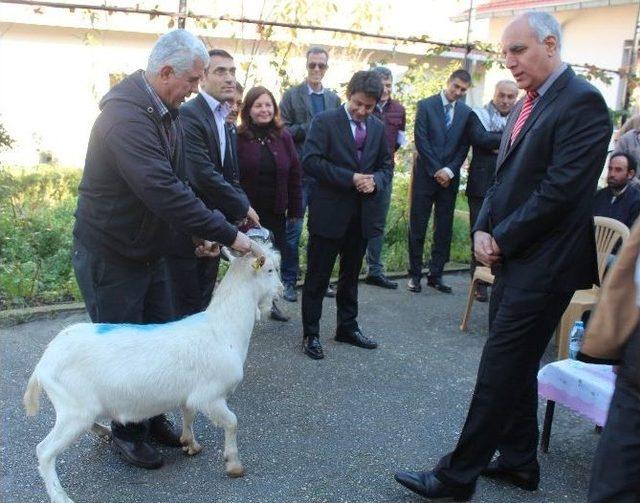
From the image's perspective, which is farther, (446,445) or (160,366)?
(446,445)

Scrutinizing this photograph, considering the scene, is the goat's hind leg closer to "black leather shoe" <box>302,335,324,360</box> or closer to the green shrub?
"black leather shoe" <box>302,335,324,360</box>

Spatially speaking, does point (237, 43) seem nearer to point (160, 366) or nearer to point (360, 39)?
point (360, 39)

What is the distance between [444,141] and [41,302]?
15.4 ft

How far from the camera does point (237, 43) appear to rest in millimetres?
8070

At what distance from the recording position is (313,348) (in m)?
5.27

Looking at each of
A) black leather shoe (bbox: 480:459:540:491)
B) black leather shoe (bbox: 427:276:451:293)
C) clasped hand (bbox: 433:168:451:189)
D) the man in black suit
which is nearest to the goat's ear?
the man in black suit

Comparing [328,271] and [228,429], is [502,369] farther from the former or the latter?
[328,271]

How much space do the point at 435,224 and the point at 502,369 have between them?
4.47 metres

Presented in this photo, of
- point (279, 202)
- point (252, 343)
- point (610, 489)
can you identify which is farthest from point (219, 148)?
point (610, 489)

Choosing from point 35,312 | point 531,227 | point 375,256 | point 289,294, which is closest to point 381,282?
point 375,256

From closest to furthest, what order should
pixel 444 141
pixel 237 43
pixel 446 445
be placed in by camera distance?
pixel 446 445
pixel 444 141
pixel 237 43

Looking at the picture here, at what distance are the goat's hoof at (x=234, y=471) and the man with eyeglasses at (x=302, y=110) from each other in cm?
327

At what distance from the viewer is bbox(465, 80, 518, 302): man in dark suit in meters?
7.13

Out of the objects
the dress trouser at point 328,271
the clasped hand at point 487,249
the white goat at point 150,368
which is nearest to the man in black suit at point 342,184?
the dress trouser at point 328,271
